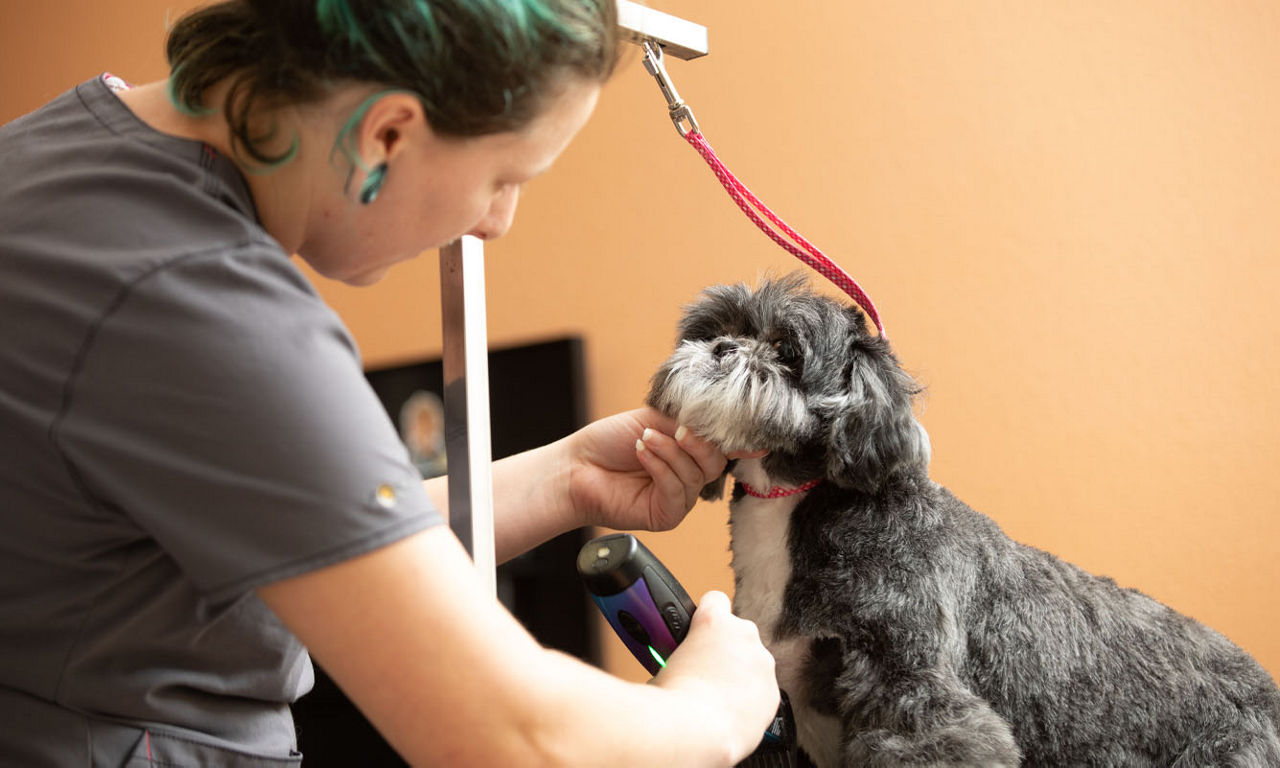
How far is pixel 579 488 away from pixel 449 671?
1.73 feet

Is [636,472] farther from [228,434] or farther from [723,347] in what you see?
[228,434]

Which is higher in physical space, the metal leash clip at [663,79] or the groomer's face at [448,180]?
the metal leash clip at [663,79]

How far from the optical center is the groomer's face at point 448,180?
517mm

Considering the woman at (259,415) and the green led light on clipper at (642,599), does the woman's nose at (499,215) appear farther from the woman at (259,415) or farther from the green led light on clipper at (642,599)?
the green led light on clipper at (642,599)

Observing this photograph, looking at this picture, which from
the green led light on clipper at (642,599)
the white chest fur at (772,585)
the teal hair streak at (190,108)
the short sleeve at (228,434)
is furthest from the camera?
the white chest fur at (772,585)

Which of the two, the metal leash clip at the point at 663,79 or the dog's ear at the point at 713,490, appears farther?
the dog's ear at the point at 713,490

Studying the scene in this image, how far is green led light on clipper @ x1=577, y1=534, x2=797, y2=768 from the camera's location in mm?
665

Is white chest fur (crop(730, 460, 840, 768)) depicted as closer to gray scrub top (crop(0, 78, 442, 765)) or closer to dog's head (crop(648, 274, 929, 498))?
dog's head (crop(648, 274, 929, 498))

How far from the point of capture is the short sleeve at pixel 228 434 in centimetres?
42

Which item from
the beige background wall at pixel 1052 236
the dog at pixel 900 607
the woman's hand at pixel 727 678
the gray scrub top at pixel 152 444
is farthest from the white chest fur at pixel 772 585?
the beige background wall at pixel 1052 236

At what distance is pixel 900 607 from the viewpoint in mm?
748

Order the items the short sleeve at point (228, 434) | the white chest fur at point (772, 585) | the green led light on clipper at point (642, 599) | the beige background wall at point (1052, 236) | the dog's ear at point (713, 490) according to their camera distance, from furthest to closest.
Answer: the beige background wall at point (1052, 236), the dog's ear at point (713, 490), the white chest fur at point (772, 585), the green led light on clipper at point (642, 599), the short sleeve at point (228, 434)

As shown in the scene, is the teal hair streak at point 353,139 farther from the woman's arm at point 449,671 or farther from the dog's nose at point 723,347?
the dog's nose at point 723,347

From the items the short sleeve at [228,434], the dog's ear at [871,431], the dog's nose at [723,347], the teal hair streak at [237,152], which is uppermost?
the teal hair streak at [237,152]
